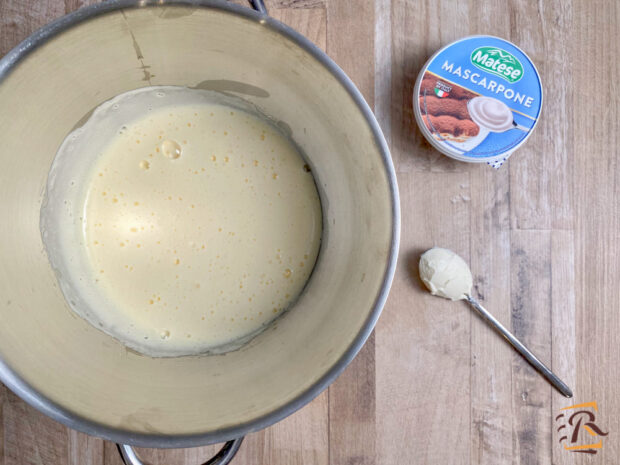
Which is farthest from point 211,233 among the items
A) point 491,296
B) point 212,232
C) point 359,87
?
point 491,296

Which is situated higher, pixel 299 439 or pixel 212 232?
pixel 212 232

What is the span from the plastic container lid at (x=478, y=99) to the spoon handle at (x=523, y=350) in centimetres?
19

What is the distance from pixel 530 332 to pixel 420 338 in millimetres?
154

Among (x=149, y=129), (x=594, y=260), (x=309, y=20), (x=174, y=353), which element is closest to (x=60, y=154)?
(x=149, y=129)

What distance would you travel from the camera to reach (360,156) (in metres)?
0.39

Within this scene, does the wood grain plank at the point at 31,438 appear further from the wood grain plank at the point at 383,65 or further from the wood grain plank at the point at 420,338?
the wood grain plank at the point at 383,65

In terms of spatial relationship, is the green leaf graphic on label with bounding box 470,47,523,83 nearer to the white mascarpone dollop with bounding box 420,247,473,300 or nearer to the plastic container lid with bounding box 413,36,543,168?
the plastic container lid with bounding box 413,36,543,168

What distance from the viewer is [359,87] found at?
2.06ft

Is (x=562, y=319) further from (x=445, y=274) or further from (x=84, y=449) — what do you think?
(x=84, y=449)

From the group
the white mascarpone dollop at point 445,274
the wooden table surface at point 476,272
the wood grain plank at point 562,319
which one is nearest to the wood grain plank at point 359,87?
the wooden table surface at point 476,272

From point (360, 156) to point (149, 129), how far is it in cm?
26

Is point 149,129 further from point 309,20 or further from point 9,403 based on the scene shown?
point 9,403

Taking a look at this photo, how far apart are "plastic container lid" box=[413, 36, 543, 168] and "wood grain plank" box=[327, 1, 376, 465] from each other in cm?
8

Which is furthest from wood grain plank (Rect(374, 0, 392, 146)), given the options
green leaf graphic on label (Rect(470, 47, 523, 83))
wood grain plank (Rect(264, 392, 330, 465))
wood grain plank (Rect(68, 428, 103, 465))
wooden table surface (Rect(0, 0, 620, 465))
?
wood grain plank (Rect(68, 428, 103, 465))
